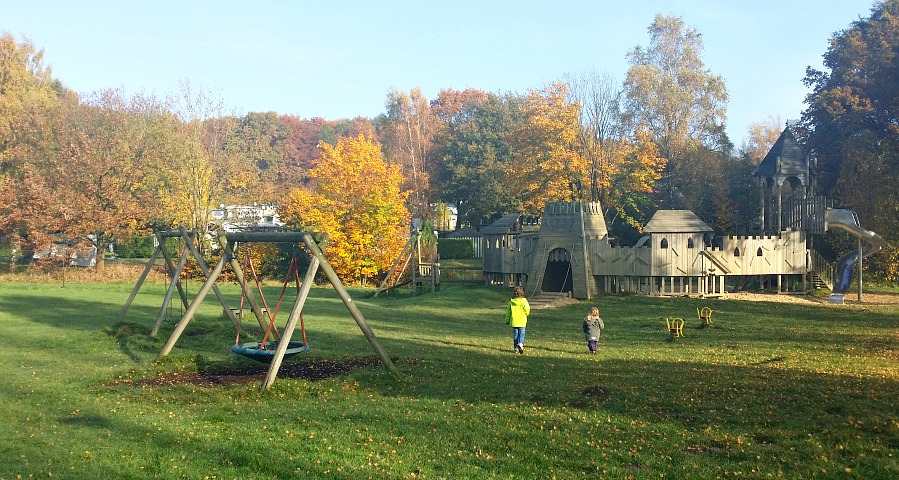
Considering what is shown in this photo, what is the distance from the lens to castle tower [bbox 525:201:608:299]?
39562 mm

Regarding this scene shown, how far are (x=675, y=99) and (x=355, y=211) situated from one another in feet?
86.6

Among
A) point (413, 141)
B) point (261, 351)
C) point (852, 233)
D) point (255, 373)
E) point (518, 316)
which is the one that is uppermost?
point (413, 141)

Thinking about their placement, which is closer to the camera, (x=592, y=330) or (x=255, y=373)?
(x=255, y=373)

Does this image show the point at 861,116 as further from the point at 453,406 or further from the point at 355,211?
the point at 453,406

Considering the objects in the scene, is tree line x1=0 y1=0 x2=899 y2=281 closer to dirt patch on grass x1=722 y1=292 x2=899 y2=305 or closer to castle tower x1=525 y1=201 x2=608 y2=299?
dirt patch on grass x1=722 y1=292 x2=899 y2=305

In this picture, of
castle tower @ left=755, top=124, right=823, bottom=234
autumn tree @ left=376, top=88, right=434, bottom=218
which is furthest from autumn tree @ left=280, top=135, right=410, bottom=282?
castle tower @ left=755, top=124, right=823, bottom=234

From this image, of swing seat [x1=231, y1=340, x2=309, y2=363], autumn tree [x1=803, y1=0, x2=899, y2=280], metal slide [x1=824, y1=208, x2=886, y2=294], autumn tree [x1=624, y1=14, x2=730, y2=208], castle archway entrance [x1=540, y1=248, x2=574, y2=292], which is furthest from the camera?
autumn tree [x1=624, y1=14, x2=730, y2=208]

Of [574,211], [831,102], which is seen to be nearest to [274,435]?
[574,211]

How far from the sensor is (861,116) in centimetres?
5403

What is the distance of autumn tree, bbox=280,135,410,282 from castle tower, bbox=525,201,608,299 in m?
15.1

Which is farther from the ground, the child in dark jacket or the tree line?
the tree line

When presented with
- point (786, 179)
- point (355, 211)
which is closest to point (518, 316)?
point (786, 179)

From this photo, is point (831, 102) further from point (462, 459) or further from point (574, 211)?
point (462, 459)

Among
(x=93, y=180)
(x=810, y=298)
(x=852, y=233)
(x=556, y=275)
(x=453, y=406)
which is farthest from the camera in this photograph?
(x=93, y=180)
